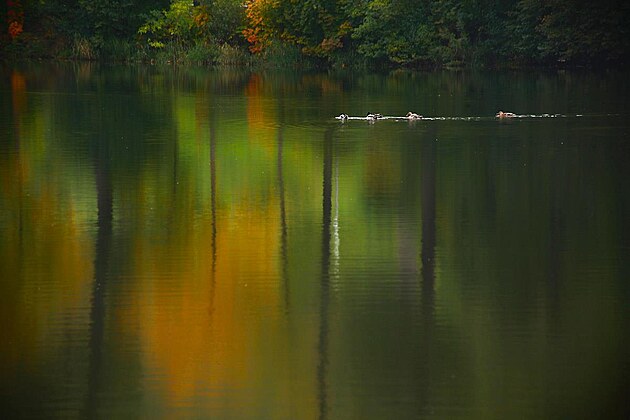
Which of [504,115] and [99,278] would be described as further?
[504,115]

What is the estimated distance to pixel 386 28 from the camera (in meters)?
51.3

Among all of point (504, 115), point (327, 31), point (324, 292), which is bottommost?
point (324, 292)

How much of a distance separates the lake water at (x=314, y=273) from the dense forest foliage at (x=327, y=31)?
26.4 m

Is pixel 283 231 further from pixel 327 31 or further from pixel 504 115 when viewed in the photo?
pixel 327 31

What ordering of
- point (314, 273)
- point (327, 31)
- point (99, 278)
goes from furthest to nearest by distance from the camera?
1. point (327, 31)
2. point (314, 273)
3. point (99, 278)

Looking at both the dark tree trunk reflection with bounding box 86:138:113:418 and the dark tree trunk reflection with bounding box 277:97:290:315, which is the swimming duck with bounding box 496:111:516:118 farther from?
the dark tree trunk reflection with bounding box 86:138:113:418

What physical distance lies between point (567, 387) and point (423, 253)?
3.95m

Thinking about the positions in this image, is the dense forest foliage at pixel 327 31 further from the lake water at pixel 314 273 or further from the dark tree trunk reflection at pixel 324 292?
the dark tree trunk reflection at pixel 324 292

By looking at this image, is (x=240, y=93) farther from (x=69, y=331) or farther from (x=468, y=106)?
(x=69, y=331)

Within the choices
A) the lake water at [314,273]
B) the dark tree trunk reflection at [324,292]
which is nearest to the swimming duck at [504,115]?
the lake water at [314,273]

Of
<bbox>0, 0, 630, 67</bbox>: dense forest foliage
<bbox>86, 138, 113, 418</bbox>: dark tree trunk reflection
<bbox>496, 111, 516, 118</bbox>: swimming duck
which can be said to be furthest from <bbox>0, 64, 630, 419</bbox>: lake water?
<bbox>0, 0, 630, 67</bbox>: dense forest foliage

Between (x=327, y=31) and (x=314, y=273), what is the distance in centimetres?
4287

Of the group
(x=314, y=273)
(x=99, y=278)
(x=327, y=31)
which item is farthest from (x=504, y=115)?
(x=327, y=31)

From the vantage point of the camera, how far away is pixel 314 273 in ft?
34.8
